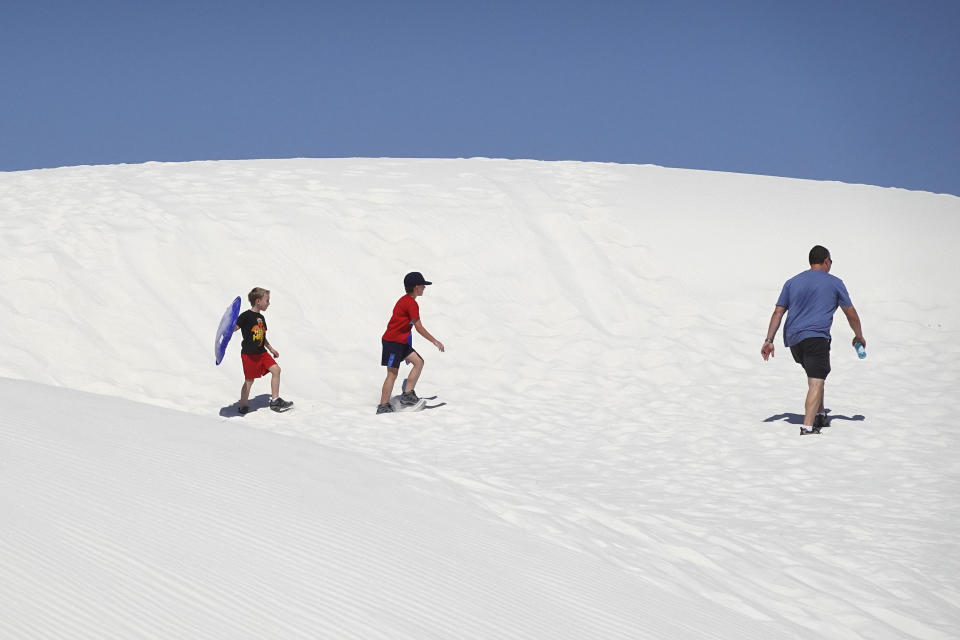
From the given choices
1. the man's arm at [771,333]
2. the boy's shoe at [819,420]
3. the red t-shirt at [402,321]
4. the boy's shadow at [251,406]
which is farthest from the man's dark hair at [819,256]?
the boy's shadow at [251,406]

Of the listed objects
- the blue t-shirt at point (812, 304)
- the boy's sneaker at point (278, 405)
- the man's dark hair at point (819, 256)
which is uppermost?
the man's dark hair at point (819, 256)

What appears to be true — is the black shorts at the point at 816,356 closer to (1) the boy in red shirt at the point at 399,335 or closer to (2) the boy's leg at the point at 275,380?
A: (1) the boy in red shirt at the point at 399,335

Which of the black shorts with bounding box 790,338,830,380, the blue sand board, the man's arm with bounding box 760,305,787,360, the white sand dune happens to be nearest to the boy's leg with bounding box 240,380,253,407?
the white sand dune

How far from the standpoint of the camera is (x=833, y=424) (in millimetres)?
9391

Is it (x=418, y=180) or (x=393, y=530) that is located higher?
(x=418, y=180)

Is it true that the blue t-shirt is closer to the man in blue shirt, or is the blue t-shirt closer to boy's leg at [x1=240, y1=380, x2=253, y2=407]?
the man in blue shirt

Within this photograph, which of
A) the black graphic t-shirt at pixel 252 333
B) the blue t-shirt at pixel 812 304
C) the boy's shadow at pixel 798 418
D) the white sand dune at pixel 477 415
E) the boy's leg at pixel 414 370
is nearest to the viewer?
the white sand dune at pixel 477 415

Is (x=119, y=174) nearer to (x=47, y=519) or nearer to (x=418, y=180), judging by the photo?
(x=418, y=180)

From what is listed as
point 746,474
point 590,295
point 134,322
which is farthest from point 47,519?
point 590,295

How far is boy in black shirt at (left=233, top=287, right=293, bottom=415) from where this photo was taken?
984 cm

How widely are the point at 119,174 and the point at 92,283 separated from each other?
6.61 m

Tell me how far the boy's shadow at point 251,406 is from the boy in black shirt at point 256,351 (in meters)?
0.13

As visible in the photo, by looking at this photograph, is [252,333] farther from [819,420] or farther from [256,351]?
[819,420]

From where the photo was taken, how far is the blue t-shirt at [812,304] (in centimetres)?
902
